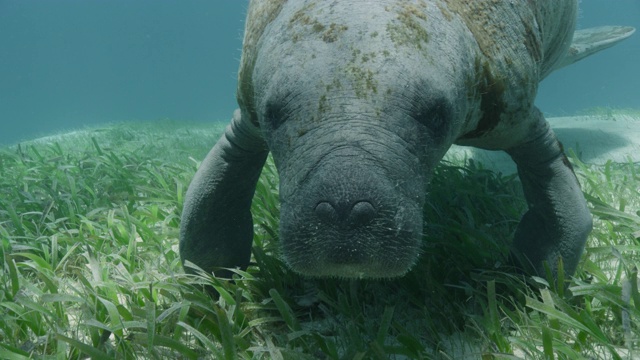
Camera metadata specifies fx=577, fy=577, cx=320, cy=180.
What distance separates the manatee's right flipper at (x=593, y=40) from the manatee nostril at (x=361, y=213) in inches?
227

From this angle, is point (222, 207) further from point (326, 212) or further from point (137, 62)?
point (137, 62)

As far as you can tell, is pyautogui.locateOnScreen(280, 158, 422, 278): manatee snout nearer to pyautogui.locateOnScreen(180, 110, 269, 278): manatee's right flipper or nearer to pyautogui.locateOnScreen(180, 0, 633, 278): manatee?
pyautogui.locateOnScreen(180, 0, 633, 278): manatee

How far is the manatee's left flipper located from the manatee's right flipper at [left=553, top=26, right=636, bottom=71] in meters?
4.05

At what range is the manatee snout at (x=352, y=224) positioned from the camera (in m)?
2.02

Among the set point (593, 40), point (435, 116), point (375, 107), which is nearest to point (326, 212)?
point (375, 107)

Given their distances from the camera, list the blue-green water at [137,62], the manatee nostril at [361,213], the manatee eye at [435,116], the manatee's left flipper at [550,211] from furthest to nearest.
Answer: the blue-green water at [137,62], the manatee's left flipper at [550,211], the manatee eye at [435,116], the manatee nostril at [361,213]

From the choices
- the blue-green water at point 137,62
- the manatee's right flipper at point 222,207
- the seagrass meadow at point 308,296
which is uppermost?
the manatee's right flipper at point 222,207

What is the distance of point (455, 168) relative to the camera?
541 cm

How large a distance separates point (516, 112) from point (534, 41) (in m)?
0.50

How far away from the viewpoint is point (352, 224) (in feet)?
6.69

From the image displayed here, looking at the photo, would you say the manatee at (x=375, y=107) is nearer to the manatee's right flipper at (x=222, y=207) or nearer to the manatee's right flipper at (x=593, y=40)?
the manatee's right flipper at (x=222, y=207)

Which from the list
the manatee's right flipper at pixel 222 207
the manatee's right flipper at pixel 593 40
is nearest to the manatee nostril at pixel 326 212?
the manatee's right flipper at pixel 222 207

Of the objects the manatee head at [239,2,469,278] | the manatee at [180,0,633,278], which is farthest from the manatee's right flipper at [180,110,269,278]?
the manatee head at [239,2,469,278]

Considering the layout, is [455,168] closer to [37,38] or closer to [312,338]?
[312,338]
